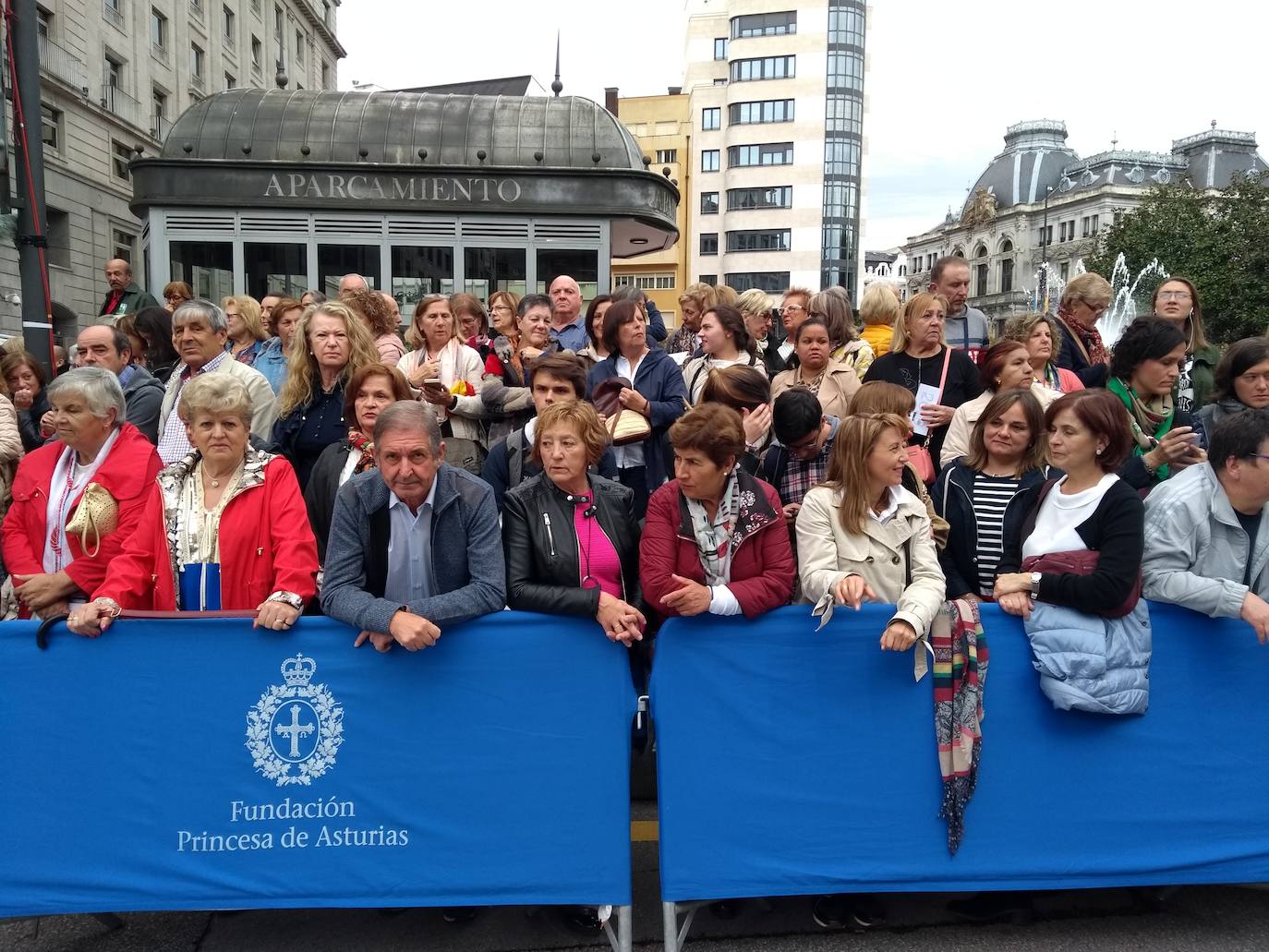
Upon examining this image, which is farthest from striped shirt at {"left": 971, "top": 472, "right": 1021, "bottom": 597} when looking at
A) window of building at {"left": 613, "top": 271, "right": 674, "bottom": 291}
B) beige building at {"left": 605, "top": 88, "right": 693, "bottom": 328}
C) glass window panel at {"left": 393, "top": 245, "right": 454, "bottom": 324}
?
window of building at {"left": 613, "top": 271, "right": 674, "bottom": 291}

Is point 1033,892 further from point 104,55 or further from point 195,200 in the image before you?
point 104,55

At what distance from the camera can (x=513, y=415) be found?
16.1 feet

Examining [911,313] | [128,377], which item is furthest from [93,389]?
[911,313]

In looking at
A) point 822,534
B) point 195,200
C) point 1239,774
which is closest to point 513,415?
point 822,534

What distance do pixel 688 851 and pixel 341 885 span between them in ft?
3.96

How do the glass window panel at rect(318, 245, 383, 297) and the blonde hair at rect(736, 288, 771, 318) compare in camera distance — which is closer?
the blonde hair at rect(736, 288, 771, 318)

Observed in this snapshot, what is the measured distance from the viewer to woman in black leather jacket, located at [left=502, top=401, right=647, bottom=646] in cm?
321

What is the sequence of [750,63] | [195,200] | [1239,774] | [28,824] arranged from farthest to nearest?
[750,63] → [195,200] → [1239,774] → [28,824]

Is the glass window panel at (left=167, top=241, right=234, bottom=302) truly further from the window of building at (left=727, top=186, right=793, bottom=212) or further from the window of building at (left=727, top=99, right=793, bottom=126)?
the window of building at (left=727, top=99, right=793, bottom=126)

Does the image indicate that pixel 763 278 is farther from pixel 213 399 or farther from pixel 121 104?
pixel 213 399

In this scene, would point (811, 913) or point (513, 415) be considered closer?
point (811, 913)

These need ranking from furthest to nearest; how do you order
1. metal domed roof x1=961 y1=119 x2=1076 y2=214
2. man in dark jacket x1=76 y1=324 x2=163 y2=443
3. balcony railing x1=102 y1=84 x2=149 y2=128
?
metal domed roof x1=961 y1=119 x2=1076 y2=214
balcony railing x1=102 y1=84 x2=149 y2=128
man in dark jacket x1=76 y1=324 x2=163 y2=443

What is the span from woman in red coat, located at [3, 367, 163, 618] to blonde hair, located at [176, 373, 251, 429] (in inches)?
20.5

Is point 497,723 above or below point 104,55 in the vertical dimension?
below
